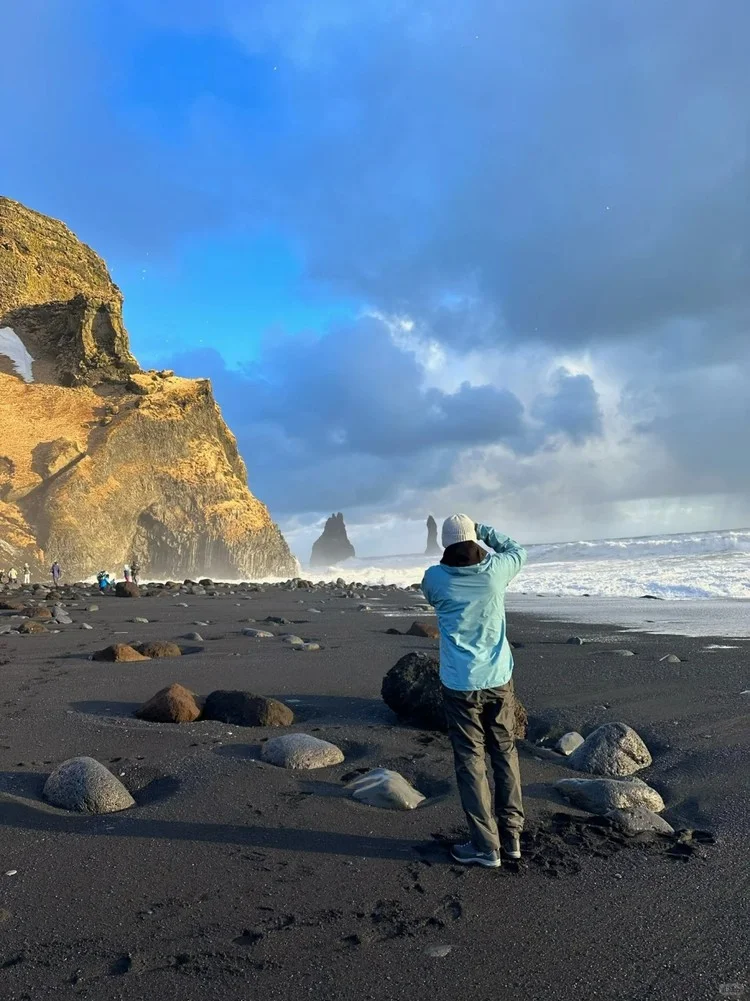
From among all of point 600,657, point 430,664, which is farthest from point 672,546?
point 430,664

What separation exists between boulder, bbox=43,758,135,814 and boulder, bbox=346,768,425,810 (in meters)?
1.28

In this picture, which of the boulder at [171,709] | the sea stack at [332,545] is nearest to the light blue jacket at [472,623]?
the boulder at [171,709]

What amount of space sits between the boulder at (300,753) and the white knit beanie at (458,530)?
180cm

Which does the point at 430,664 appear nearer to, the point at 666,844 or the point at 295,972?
the point at 666,844

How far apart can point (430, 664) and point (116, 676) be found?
358cm

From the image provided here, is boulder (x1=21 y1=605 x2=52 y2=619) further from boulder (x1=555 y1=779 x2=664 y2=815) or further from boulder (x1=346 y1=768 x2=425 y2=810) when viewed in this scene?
boulder (x1=555 y1=779 x2=664 y2=815)

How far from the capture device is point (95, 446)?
1617 inches

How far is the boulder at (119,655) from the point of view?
27.0 ft

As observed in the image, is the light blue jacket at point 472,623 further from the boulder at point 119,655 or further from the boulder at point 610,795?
the boulder at point 119,655

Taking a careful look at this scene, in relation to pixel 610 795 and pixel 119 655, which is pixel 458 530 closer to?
pixel 610 795

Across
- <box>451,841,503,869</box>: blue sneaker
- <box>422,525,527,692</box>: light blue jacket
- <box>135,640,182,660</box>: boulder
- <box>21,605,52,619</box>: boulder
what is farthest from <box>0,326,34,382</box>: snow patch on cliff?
<box>451,841,503,869</box>: blue sneaker

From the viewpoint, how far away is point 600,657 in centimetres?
863

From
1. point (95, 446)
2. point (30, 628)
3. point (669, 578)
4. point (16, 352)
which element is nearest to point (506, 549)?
point (30, 628)

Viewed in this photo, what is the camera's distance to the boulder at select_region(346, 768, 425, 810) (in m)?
3.81
